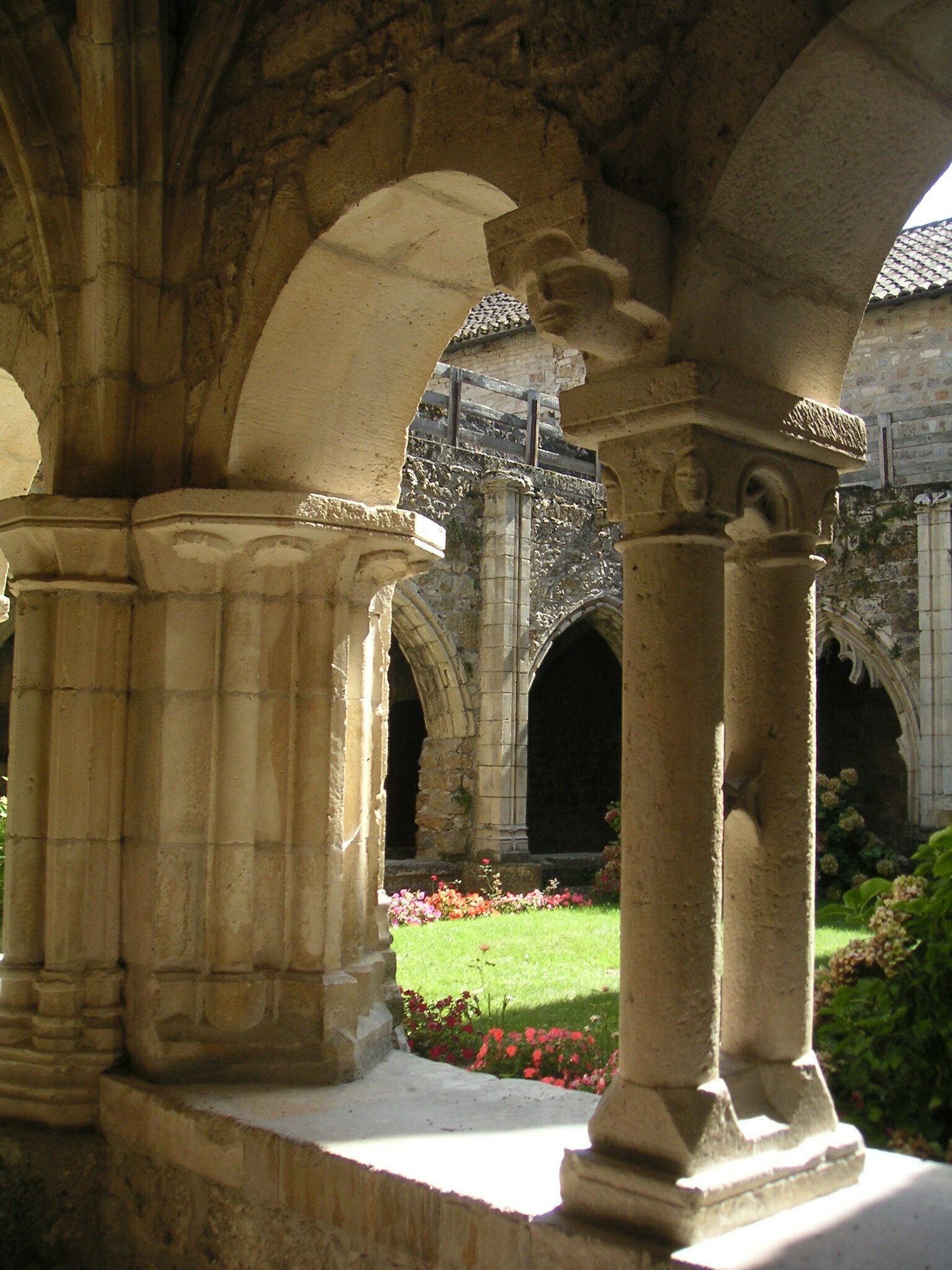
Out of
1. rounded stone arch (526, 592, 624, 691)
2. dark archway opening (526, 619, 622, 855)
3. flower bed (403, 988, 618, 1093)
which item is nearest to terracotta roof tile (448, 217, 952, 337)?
rounded stone arch (526, 592, 624, 691)

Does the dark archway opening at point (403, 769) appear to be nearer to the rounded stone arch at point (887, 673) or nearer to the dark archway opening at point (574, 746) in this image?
the dark archway opening at point (574, 746)

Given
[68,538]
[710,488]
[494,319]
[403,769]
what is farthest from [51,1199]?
[494,319]

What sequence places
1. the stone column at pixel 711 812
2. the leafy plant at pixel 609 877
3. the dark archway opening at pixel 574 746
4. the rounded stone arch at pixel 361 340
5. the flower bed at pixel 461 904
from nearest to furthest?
the stone column at pixel 711 812, the rounded stone arch at pixel 361 340, the flower bed at pixel 461 904, the leafy plant at pixel 609 877, the dark archway opening at pixel 574 746

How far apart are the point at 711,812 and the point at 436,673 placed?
8.14 metres

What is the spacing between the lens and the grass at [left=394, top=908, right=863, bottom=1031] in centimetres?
514

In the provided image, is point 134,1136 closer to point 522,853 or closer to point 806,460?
point 806,460

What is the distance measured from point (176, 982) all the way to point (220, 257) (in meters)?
1.97

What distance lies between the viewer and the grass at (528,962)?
202 inches

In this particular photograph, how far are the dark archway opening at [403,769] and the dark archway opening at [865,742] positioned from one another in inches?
182

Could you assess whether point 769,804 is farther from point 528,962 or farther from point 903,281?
point 903,281

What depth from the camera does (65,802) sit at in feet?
10.8

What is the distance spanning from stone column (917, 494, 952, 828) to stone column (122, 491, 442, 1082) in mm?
8163

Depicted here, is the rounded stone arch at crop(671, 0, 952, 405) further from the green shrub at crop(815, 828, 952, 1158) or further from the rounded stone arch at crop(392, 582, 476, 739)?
the rounded stone arch at crop(392, 582, 476, 739)

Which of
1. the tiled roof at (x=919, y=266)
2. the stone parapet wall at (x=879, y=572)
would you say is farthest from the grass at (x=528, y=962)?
the tiled roof at (x=919, y=266)
